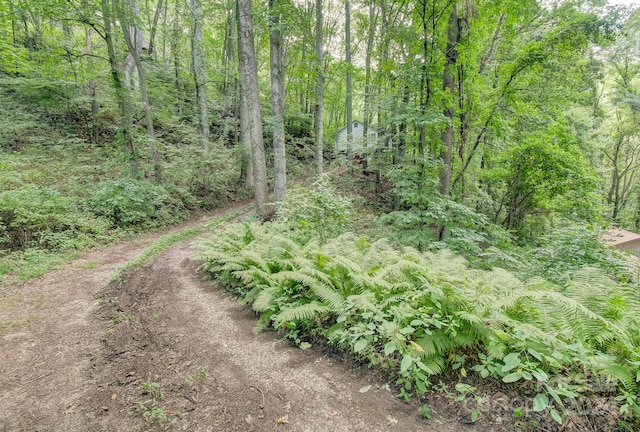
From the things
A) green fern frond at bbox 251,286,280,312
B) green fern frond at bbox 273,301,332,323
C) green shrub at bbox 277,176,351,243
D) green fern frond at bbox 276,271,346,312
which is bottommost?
green fern frond at bbox 251,286,280,312

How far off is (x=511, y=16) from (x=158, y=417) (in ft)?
37.3

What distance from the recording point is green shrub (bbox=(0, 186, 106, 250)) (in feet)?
23.5

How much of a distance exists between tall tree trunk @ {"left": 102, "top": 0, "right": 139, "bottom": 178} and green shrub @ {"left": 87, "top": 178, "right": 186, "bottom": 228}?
90 centimetres

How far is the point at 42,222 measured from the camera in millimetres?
7738

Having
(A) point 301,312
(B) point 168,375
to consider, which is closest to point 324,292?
(A) point 301,312

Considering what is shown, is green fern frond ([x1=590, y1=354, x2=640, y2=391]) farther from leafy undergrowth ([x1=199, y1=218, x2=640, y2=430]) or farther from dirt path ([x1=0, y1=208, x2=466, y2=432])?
dirt path ([x1=0, y1=208, x2=466, y2=432])

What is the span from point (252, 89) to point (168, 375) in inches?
327

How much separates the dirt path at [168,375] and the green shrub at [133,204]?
4.75 m

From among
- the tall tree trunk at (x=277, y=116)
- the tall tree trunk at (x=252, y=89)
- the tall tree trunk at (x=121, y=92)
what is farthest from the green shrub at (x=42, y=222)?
the tall tree trunk at (x=277, y=116)

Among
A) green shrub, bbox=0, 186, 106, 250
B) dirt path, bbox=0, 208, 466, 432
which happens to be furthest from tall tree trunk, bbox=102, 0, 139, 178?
dirt path, bbox=0, 208, 466, 432

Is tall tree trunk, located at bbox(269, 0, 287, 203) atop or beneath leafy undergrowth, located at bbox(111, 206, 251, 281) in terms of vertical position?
atop

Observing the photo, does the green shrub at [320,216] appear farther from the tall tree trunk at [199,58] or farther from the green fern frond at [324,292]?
the tall tree trunk at [199,58]

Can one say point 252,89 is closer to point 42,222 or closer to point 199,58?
point 42,222

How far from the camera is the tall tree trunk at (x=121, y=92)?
9539mm
